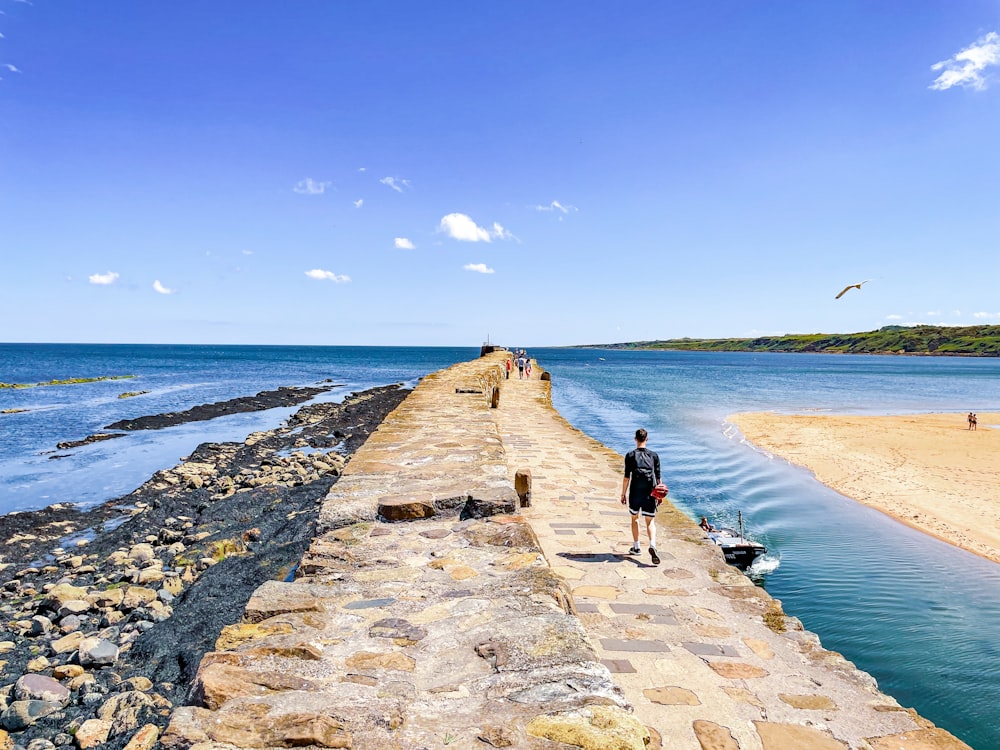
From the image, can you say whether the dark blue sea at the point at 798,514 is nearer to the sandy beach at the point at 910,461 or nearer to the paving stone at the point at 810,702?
the sandy beach at the point at 910,461

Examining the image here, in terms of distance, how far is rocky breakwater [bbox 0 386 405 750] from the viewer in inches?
193

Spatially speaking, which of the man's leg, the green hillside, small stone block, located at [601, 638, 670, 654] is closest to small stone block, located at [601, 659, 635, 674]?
small stone block, located at [601, 638, 670, 654]

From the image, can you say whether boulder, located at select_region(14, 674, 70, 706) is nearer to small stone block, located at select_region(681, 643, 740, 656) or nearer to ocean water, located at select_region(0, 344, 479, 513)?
small stone block, located at select_region(681, 643, 740, 656)

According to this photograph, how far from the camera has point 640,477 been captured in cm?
639

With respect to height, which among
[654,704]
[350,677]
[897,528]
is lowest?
[897,528]

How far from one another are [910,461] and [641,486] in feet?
56.8

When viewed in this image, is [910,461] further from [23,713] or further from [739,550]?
[23,713]

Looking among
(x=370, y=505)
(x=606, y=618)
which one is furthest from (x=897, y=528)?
(x=370, y=505)

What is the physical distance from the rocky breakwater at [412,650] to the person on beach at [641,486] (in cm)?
206

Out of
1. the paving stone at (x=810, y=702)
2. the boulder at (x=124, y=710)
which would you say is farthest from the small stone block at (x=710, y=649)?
the boulder at (x=124, y=710)

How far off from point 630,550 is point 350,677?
14.5 ft

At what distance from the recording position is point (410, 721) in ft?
7.18

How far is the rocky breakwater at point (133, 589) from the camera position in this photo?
Answer: 4898 mm

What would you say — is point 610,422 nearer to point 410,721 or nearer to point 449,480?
point 449,480
